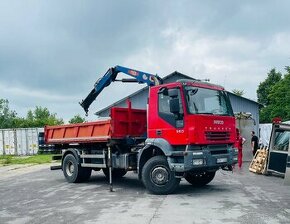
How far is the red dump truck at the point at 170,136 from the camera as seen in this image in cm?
1053

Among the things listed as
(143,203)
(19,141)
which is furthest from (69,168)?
(19,141)

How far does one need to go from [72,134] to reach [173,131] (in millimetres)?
4915

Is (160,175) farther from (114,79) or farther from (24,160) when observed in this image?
(24,160)

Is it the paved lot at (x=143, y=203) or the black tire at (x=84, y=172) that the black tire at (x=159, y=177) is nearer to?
the paved lot at (x=143, y=203)

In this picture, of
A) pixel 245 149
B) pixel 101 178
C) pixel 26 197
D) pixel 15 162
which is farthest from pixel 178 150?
pixel 15 162

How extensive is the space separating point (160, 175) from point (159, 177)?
62mm

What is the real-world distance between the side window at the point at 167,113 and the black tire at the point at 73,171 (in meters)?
4.47

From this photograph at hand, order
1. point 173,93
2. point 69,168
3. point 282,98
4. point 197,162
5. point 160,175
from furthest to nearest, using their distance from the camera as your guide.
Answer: point 282,98 → point 69,168 → point 160,175 → point 173,93 → point 197,162

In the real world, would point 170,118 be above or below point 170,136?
above

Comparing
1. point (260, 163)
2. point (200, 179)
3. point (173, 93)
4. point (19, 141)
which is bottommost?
point (200, 179)

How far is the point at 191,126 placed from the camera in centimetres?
1044

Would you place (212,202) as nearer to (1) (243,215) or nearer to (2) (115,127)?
(1) (243,215)

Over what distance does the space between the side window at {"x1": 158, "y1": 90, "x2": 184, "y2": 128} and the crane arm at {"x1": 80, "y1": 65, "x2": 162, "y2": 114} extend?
183cm

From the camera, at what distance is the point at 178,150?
10.7 metres
